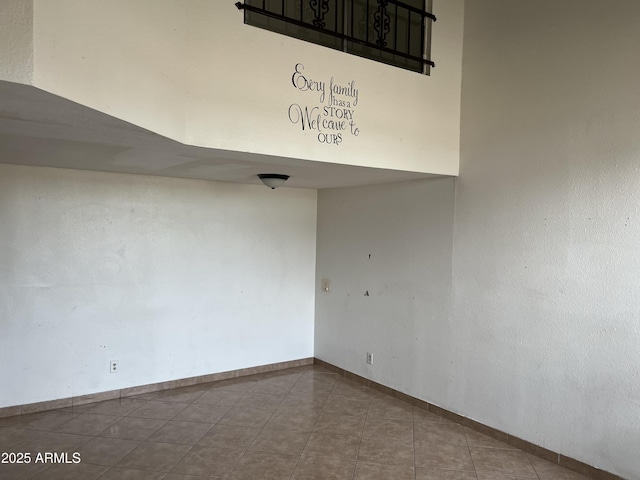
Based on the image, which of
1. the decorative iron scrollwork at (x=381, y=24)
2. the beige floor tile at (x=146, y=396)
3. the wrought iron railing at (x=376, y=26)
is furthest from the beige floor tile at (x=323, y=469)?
the decorative iron scrollwork at (x=381, y=24)

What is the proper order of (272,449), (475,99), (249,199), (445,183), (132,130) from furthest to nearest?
(249,199), (445,183), (475,99), (272,449), (132,130)

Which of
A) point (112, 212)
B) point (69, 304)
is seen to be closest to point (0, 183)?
point (112, 212)

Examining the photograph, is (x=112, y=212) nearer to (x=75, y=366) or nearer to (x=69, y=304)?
(x=69, y=304)

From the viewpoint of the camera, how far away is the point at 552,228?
2.99m

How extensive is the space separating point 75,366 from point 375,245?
2829 millimetres

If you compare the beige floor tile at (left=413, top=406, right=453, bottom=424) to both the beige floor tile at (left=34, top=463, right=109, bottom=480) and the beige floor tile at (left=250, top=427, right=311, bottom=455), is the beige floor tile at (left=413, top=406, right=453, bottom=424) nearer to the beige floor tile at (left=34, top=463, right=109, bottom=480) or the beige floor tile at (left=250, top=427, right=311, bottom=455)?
the beige floor tile at (left=250, top=427, right=311, bottom=455)

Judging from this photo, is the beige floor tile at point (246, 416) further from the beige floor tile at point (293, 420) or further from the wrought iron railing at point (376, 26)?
the wrought iron railing at point (376, 26)

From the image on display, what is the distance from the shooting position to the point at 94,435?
3.38m

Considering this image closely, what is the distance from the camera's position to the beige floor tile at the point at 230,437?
328cm

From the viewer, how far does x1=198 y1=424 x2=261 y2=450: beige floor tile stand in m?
3.28

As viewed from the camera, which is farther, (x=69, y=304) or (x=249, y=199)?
(x=249, y=199)

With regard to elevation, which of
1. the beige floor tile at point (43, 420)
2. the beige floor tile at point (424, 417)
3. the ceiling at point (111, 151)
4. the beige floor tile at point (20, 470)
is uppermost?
the ceiling at point (111, 151)

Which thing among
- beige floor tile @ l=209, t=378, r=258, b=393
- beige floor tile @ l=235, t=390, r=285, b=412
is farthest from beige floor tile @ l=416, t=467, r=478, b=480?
beige floor tile @ l=209, t=378, r=258, b=393

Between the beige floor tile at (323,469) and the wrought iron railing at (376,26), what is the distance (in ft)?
9.19
